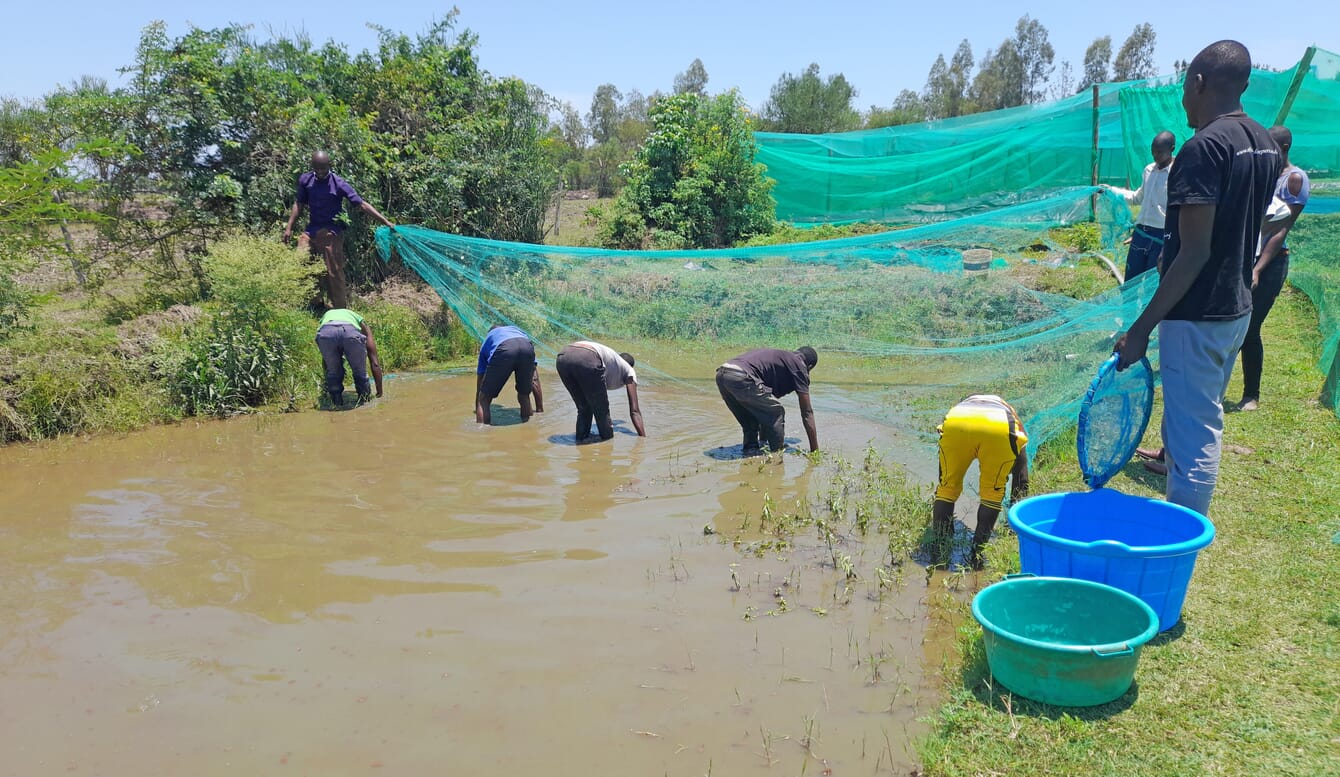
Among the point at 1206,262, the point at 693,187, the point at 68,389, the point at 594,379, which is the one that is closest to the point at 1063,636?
the point at 1206,262

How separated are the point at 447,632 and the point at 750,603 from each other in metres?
1.34

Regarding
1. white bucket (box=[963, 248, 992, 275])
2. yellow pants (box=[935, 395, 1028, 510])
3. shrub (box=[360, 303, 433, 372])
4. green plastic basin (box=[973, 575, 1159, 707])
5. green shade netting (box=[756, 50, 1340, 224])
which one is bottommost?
green plastic basin (box=[973, 575, 1159, 707])

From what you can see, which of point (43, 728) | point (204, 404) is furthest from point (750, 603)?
point (204, 404)

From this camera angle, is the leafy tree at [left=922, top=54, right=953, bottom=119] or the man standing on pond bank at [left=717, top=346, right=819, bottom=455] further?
the leafy tree at [left=922, top=54, right=953, bottom=119]

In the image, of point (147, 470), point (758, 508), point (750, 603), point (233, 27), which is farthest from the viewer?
point (233, 27)

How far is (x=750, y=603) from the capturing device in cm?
378

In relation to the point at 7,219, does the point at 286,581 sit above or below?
below

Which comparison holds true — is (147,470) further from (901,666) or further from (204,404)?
(901,666)

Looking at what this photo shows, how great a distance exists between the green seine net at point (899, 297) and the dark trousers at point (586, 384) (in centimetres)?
134

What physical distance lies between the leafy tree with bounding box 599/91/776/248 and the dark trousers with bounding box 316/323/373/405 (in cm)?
633

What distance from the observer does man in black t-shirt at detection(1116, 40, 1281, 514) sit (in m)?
2.95

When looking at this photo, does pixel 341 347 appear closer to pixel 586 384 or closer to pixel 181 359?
pixel 181 359

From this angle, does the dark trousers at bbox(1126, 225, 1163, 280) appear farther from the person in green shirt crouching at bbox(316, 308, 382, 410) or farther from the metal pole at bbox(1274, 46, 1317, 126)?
the person in green shirt crouching at bbox(316, 308, 382, 410)

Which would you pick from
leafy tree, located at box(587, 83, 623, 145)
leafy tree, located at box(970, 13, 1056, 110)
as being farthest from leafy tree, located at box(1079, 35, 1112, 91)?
leafy tree, located at box(587, 83, 623, 145)
